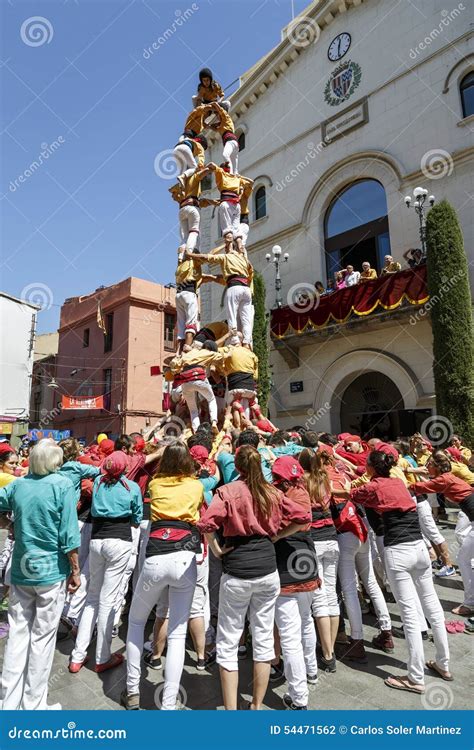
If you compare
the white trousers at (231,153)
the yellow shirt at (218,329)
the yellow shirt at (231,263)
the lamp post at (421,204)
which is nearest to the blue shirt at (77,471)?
the yellow shirt at (231,263)

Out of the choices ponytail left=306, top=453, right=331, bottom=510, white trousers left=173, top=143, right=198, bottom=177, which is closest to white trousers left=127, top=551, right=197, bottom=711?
ponytail left=306, top=453, right=331, bottom=510

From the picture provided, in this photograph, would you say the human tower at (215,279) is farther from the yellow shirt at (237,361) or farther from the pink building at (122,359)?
the pink building at (122,359)

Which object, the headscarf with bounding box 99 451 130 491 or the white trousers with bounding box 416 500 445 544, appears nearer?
the headscarf with bounding box 99 451 130 491

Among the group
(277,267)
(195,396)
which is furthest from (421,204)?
(195,396)

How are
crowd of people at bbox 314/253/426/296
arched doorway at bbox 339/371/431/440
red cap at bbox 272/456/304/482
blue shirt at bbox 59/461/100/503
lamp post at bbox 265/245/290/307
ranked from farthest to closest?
lamp post at bbox 265/245/290/307
arched doorway at bbox 339/371/431/440
crowd of people at bbox 314/253/426/296
blue shirt at bbox 59/461/100/503
red cap at bbox 272/456/304/482

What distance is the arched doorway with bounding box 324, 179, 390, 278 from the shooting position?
16359 millimetres

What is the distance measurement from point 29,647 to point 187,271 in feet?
25.7

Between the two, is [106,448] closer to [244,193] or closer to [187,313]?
[187,313]

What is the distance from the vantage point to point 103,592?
Answer: 3.71 m

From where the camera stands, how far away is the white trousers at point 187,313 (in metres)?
9.56

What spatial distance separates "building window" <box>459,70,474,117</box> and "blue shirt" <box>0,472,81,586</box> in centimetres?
1646

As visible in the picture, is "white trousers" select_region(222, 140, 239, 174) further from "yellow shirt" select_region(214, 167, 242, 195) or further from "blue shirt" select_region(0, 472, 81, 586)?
"blue shirt" select_region(0, 472, 81, 586)

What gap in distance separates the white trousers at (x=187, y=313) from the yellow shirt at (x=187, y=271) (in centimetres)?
30

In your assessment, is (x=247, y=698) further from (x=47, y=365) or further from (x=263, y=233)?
(x=47, y=365)
